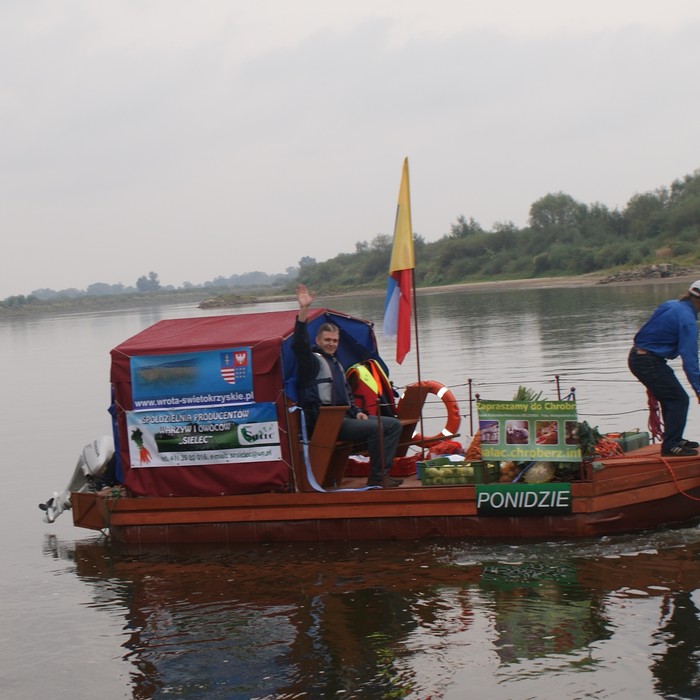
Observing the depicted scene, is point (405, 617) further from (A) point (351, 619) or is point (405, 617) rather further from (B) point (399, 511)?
(B) point (399, 511)

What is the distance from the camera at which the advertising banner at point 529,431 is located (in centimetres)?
895

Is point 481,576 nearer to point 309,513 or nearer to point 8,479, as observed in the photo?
point 309,513

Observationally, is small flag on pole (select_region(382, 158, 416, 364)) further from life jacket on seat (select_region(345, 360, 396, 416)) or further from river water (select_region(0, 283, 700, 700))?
river water (select_region(0, 283, 700, 700))

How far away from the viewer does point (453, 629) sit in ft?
24.9

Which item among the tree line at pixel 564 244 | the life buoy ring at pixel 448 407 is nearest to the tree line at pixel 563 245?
the tree line at pixel 564 244

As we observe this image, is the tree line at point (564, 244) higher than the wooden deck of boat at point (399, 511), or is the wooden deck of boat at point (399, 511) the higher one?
the tree line at point (564, 244)

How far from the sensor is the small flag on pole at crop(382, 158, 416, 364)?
10.5 metres

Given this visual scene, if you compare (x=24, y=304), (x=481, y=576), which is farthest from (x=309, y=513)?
(x=24, y=304)

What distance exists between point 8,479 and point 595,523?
10478 millimetres

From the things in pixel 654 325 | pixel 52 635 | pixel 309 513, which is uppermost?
pixel 654 325

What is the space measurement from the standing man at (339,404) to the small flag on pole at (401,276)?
0.89 metres

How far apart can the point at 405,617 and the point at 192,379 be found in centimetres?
331

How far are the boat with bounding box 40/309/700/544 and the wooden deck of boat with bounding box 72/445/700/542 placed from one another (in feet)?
0.04

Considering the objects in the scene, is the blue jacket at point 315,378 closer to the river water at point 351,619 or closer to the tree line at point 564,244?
the river water at point 351,619
